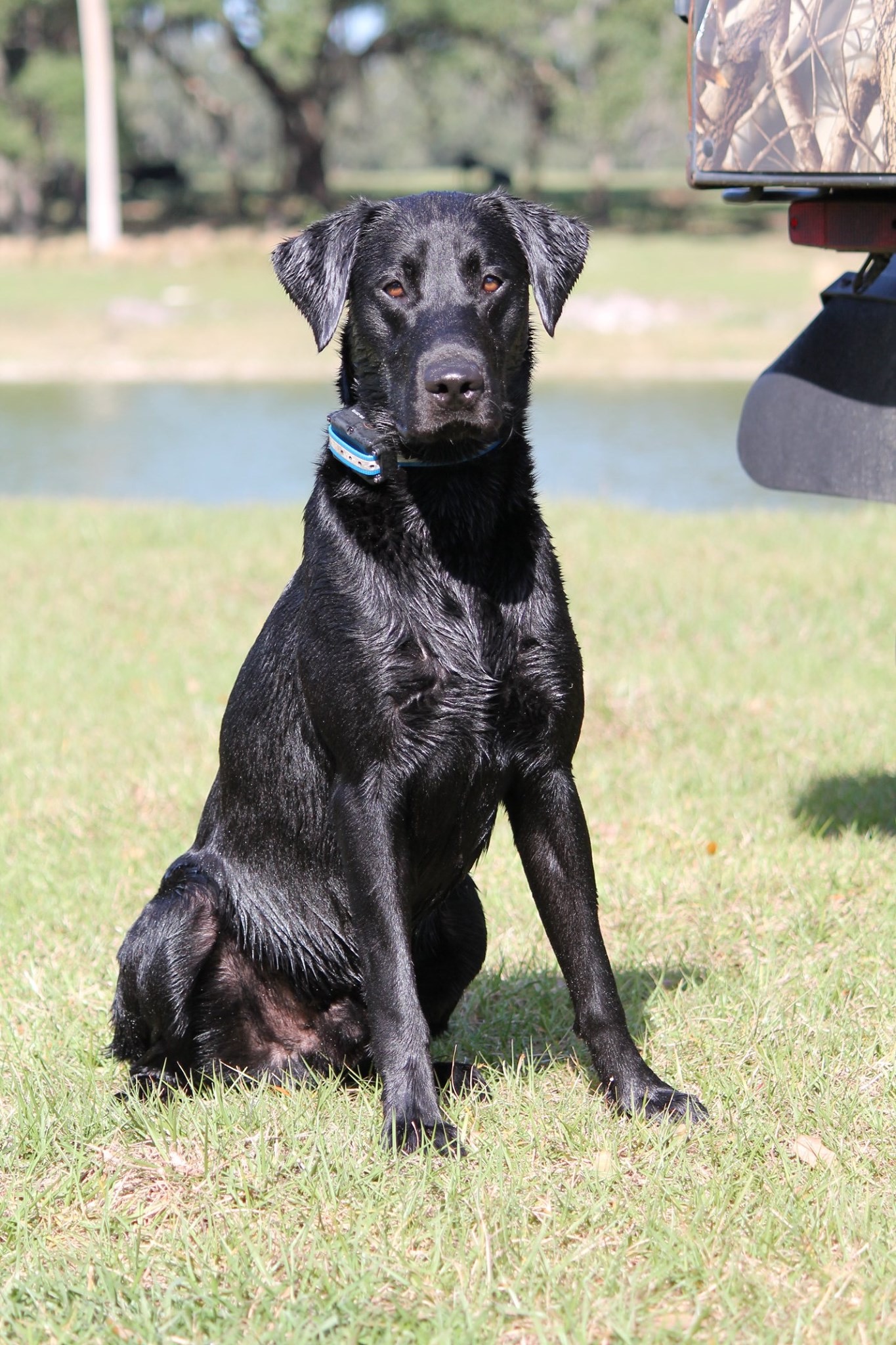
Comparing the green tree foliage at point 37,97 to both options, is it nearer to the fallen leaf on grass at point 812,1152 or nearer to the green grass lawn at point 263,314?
the green grass lawn at point 263,314

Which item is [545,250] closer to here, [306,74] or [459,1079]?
[459,1079]

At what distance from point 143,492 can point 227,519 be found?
2917 mm

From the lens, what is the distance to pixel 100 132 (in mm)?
36344

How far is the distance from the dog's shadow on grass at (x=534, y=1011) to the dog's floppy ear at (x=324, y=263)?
1603mm

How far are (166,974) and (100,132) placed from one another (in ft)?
119

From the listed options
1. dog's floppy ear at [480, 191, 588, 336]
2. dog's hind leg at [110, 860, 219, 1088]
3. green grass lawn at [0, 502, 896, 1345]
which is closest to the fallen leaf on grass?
green grass lawn at [0, 502, 896, 1345]

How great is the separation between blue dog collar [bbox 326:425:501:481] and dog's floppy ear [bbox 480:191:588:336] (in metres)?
0.33

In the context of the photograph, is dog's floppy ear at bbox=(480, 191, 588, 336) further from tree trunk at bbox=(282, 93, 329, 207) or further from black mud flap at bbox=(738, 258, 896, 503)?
tree trunk at bbox=(282, 93, 329, 207)

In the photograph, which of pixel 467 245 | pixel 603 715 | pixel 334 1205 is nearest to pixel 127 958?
pixel 334 1205

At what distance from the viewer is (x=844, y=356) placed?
419cm

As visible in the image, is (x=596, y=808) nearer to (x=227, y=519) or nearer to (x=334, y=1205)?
(x=334, y=1205)

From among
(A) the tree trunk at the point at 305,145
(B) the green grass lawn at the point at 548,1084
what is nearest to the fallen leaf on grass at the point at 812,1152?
(B) the green grass lawn at the point at 548,1084

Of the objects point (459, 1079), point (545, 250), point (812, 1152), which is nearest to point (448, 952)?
point (459, 1079)

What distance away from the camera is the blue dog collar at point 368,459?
10.2 ft
